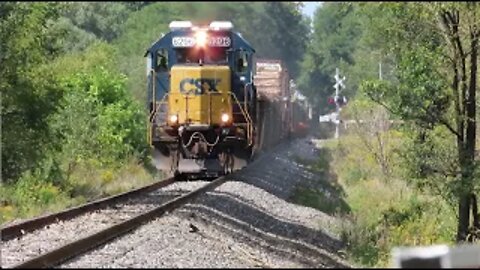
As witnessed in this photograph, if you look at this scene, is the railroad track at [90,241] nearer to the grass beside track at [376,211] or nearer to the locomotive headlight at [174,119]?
the grass beside track at [376,211]

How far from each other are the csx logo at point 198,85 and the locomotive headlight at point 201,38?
3.01 ft

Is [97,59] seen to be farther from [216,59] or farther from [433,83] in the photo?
[433,83]

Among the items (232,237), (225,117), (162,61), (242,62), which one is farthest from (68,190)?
(232,237)

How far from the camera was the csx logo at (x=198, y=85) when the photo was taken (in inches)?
883

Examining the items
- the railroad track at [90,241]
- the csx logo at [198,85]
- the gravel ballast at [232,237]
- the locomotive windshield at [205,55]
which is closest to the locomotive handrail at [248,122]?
the csx logo at [198,85]

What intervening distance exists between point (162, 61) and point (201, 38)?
162cm

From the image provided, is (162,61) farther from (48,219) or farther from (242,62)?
(48,219)

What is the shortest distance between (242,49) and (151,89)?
2.65m

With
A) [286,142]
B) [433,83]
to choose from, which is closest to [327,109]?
[286,142]

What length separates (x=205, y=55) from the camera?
74.6 ft

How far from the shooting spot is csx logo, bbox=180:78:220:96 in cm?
2242

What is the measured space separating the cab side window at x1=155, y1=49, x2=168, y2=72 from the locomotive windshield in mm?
398

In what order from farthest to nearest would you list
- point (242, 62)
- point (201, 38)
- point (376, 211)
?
point (242, 62) → point (201, 38) → point (376, 211)

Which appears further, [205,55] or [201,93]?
[205,55]
